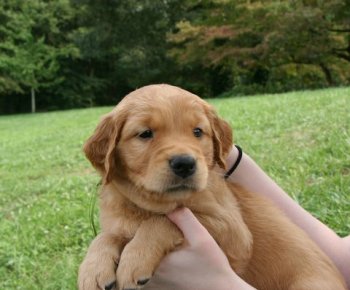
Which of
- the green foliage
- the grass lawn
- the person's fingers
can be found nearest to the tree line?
the green foliage

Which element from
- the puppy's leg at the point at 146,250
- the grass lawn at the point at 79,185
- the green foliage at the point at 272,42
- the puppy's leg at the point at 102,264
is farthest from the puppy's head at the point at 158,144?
the green foliage at the point at 272,42

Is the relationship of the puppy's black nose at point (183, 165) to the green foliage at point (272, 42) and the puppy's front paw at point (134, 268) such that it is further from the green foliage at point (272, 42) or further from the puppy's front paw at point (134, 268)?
the green foliage at point (272, 42)

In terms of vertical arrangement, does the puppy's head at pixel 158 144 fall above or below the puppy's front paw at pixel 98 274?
above

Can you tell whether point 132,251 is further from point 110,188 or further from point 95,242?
point 110,188

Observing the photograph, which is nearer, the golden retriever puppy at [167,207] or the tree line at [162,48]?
the golden retriever puppy at [167,207]

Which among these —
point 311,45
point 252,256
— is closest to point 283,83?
point 311,45

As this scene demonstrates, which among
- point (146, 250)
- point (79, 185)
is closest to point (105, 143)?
point (146, 250)

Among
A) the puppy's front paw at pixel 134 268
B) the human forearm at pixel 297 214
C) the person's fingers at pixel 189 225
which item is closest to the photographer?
the puppy's front paw at pixel 134 268
